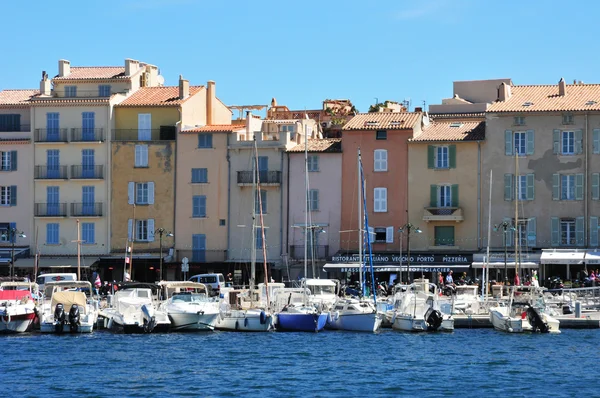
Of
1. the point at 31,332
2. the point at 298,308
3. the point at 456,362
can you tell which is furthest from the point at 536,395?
the point at 31,332

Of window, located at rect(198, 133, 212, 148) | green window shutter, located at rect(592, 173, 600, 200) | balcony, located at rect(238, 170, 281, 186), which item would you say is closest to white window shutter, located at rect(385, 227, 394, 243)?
balcony, located at rect(238, 170, 281, 186)

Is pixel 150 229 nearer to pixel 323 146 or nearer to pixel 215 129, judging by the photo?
pixel 215 129

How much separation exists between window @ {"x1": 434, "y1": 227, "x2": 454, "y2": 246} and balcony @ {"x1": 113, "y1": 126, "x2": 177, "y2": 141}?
1777cm

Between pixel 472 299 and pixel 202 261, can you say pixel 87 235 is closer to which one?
pixel 202 261

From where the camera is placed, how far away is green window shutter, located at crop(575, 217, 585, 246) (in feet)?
280

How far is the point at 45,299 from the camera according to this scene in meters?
72.2

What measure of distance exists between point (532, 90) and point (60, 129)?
95.4 feet

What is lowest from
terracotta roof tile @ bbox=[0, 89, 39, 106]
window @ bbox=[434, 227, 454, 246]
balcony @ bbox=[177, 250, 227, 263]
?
balcony @ bbox=[177, 250, 227, 263]

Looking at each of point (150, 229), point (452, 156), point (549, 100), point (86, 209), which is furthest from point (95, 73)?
point (549, 100)

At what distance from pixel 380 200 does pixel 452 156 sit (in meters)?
4.99

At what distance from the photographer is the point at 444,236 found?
87812 millimetres

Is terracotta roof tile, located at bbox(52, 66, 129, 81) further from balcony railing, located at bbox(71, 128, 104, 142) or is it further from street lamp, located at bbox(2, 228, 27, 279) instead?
street lamp, located at bbox(2, 228, 27, 279)

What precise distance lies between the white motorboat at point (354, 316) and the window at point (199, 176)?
22.3m

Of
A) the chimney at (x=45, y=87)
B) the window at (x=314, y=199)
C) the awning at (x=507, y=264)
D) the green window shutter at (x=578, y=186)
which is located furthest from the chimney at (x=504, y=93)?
the chimney at (x=45, y=87)
